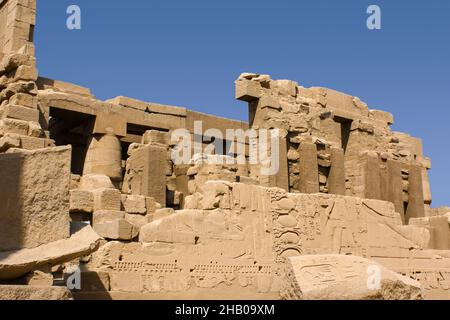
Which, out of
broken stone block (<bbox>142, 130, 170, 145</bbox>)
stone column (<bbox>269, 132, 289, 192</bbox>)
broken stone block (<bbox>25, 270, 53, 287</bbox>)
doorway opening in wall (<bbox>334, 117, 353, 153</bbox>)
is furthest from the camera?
doorway opening in wall (<bbox>334, 117, 353, 153</bbox>)

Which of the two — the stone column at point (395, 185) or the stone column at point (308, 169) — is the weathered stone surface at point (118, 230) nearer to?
the stone column at point (308, 169)

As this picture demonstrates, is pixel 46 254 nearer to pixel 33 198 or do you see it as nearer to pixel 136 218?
pixel 33 198

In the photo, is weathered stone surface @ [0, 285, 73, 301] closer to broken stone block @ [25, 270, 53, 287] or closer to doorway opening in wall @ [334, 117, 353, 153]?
broken stone block @ [25, 270, 53, 287]

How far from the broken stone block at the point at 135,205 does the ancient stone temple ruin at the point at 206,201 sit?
0.02 metres

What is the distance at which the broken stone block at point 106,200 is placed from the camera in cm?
934

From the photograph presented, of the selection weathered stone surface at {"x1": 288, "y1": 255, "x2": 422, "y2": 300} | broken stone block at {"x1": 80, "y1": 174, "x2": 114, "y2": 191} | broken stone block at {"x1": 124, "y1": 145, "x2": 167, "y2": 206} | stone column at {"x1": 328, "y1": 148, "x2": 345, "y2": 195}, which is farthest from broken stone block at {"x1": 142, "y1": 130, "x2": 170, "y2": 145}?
weathered stone surface at {"x1": 288, "y1": 255, "x2": 422, "y2": 300}

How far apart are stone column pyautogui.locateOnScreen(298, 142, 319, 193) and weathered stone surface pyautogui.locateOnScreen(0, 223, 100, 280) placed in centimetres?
891

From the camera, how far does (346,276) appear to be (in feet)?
19.6

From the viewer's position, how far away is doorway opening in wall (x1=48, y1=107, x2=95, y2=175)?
1461cm

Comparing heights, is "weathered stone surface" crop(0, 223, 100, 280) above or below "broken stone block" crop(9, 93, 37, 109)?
below

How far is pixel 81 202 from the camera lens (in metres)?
9.41
